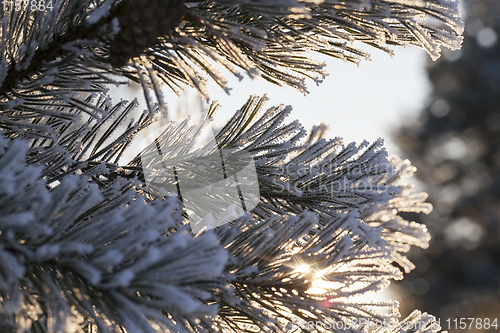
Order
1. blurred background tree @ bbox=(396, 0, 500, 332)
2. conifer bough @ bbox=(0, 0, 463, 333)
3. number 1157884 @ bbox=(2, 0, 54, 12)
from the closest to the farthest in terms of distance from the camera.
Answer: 1. conifer bough @ bbox=(0, 0, 463, 333)
2. number 1157884 @ bbox=(2, 0, 54, 12)
3. blurred background tree @ bbox=(396, 0, 500, 332)

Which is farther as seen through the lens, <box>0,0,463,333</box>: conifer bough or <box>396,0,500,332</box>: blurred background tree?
<box>396,0,500,332</box>: blurred background tree

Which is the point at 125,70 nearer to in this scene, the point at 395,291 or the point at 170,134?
the point at 170,134

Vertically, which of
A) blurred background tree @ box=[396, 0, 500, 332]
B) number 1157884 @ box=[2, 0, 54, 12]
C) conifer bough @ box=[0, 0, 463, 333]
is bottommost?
conifer bough @ box=[0, 0, 463, 333]

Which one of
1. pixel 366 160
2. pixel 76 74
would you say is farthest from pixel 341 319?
pixel 76 74

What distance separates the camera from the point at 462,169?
944 centimetres

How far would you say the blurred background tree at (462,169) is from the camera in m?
8.55

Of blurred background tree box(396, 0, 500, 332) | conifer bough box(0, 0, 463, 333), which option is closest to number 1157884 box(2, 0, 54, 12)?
conifer bough box(0, 0, 463, 333)

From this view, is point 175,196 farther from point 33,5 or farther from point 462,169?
point 462,169

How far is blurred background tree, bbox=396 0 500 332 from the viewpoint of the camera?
8.55 meters

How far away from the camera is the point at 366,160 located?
3.19 feet

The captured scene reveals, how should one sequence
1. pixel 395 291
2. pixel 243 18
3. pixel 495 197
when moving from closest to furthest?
pixel 243 18 → pixel 495 197 → pixel 395 291

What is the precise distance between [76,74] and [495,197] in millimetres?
9868

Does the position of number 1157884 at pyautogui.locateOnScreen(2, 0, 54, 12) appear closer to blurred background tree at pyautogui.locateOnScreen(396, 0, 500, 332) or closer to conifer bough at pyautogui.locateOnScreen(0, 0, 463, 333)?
conifer bough at pyautogui.locateOnScreen(0, 0, 463, 333)

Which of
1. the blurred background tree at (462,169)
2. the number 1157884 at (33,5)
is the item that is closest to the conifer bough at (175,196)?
the number 1157884 at (33,5)
